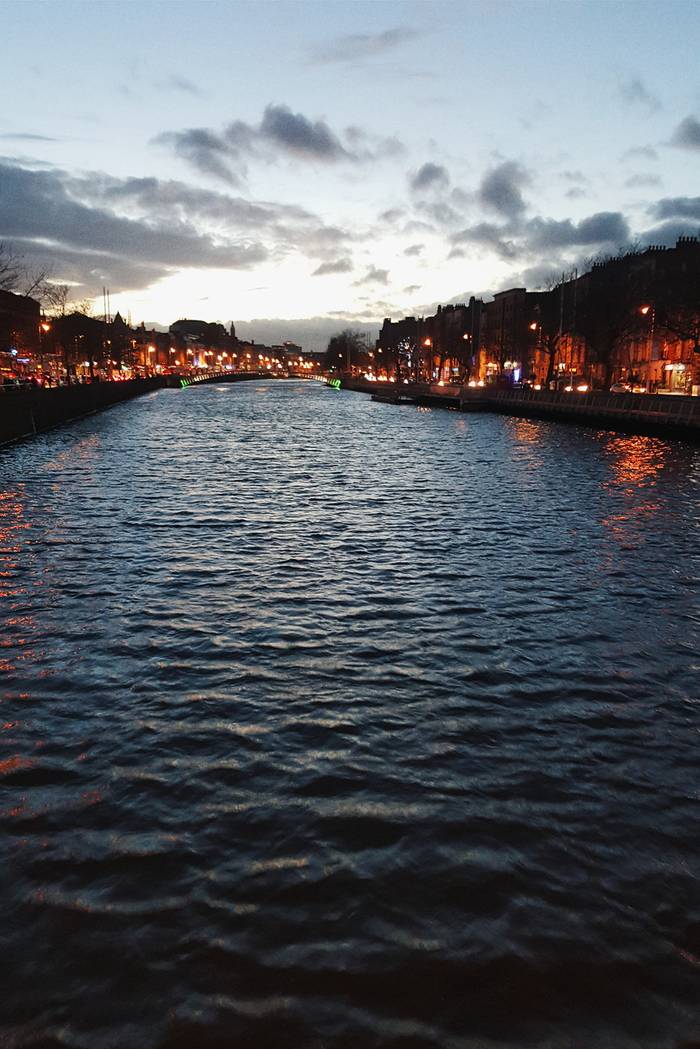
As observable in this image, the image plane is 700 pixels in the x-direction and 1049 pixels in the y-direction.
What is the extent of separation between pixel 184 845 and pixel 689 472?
30.7 meters

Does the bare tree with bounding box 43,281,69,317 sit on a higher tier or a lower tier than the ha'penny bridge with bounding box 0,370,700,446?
higher

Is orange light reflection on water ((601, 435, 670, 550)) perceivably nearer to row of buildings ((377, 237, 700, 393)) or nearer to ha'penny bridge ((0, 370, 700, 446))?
ha'penny bridge ((0, 370, 700, 446))

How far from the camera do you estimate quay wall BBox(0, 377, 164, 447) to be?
4031 cm

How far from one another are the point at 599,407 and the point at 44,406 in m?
38.2

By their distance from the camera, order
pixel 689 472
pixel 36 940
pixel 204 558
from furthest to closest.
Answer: pixel 689 472
pixel 204 558
pixel 36 940

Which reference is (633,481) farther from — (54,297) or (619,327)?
(54,297)

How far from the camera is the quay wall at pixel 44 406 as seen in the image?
40.3 meters

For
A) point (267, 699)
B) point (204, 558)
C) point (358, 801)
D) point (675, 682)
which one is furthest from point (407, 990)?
point (204, 558)

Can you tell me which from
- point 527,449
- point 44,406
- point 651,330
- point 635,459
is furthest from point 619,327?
point 44,406

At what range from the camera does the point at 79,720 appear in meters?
8.45

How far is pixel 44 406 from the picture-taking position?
162ft

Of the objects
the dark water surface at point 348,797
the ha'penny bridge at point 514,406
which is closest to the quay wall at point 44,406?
the ha'penny bridge at point 514,406

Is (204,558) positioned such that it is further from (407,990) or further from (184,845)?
(407,990)

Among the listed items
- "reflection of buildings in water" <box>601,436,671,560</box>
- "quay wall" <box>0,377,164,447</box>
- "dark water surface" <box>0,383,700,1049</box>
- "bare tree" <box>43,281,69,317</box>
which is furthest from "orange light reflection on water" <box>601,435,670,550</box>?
"bare tree" <box>43,281,69,317</box>
